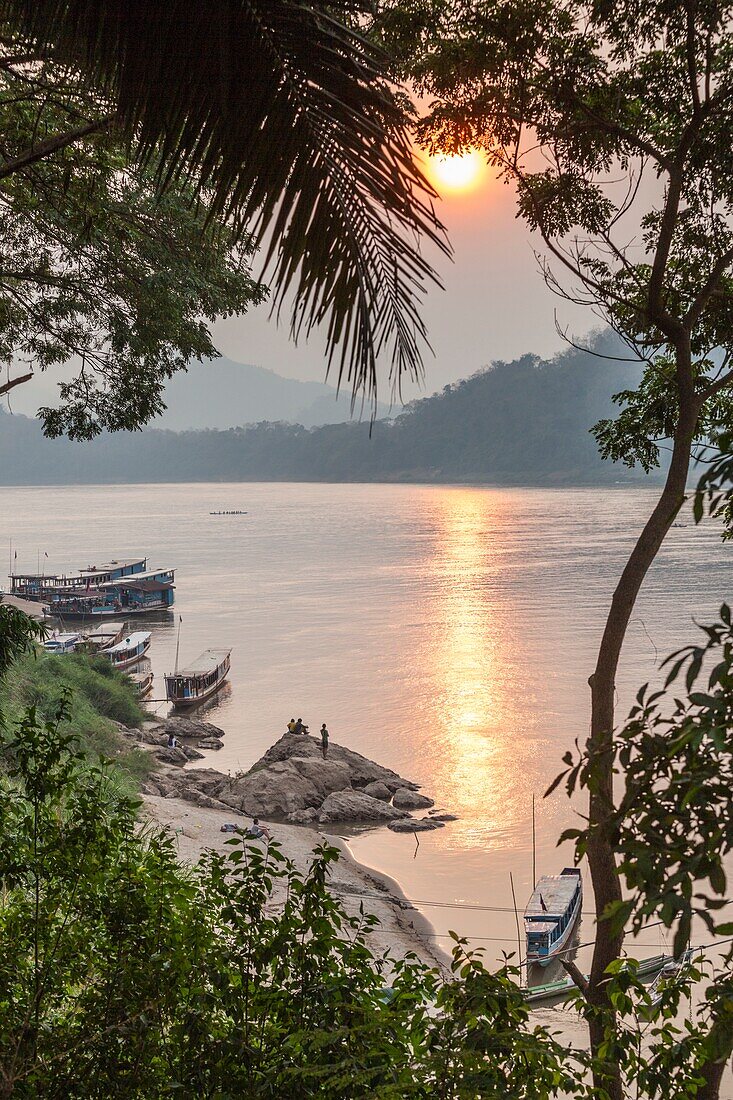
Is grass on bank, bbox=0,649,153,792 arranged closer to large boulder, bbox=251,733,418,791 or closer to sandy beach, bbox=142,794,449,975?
sandy beach, bbox=142,794,449,975

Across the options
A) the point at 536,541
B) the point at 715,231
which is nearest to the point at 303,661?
the point at 715,231

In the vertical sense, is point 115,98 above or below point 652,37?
below

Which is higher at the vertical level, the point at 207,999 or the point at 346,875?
the point at 207,999

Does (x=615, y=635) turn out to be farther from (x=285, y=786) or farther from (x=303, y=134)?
(x=285, y=786)

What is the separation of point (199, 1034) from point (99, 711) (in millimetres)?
22675

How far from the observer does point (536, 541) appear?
7006cm

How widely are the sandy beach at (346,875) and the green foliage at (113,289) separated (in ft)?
22.6

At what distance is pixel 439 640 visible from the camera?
36.9 meters

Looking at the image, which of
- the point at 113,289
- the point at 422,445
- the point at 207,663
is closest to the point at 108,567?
the point at 207,663

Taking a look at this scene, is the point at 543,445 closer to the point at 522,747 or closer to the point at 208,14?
the point at 522,747

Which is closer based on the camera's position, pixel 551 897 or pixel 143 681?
pixel 551 897

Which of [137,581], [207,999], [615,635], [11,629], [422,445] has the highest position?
[422,445]

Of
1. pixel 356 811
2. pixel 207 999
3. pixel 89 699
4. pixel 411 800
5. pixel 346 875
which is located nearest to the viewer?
pixel 207 999

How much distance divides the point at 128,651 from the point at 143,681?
3.37 metres
